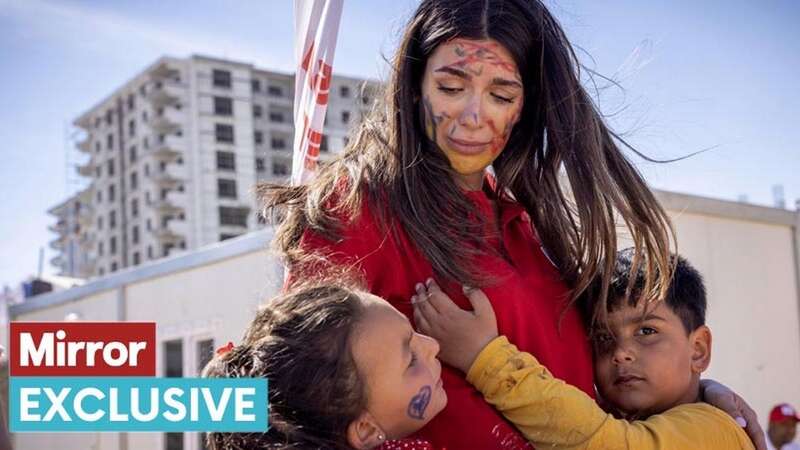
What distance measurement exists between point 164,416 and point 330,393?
915 millimetres

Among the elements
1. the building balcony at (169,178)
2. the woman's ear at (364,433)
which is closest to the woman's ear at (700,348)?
the woman's ear at (364,433)

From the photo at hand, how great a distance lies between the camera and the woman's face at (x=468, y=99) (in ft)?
7.57

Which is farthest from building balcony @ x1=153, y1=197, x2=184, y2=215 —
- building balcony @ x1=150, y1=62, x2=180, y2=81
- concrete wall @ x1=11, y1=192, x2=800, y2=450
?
concrete wall @ x1=11, y1=192, x2=800, y2=450

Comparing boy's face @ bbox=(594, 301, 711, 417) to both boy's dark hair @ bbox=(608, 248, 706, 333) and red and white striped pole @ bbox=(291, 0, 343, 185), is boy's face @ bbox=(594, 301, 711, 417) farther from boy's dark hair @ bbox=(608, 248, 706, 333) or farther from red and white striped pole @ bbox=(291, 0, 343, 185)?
red and white striped pole @ bbox=(291, 0, 343, 185)

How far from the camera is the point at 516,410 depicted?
1.96 meters

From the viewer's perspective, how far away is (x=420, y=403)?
183 cm

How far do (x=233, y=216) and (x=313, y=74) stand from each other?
221ft

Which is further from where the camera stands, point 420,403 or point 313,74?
point 313,74

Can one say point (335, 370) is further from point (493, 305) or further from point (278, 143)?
point (278, 143)

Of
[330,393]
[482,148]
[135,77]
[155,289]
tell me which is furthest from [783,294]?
[135,77]

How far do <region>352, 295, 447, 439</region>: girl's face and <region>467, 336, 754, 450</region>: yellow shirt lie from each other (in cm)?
11

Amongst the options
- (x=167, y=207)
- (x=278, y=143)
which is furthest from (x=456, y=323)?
(x=278, y=143)

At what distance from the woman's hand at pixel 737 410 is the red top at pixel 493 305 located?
13.3 inches

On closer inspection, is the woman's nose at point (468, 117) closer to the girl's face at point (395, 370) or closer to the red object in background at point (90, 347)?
the girl's face at point (395, 370)
